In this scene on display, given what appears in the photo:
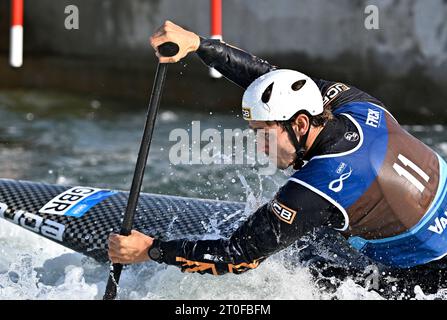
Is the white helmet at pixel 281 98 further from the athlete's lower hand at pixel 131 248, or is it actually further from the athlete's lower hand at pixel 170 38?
the athlete's lower hand at pixel 131 248

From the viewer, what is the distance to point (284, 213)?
3.11 m

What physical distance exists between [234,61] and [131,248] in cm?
112

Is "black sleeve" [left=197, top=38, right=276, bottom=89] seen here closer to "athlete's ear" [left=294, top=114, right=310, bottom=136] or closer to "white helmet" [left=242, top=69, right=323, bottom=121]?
"white helmet" [left=242, top=69, right=323, bottom=121]

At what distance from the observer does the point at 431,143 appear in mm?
7496

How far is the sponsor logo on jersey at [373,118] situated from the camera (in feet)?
11.0

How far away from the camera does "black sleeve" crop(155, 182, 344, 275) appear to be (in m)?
3.11

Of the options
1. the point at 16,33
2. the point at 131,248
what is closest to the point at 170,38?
the point at 131,248

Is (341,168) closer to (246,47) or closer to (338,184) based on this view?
(338,184)

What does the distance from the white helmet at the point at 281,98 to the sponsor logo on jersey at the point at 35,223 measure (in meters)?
1.68

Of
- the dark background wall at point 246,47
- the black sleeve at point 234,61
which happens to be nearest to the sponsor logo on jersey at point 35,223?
the black sleeve at point 234,61

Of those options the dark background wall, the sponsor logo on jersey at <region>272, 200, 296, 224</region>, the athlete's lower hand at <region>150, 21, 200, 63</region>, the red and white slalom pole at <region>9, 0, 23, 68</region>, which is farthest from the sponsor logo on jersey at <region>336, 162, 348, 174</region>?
the red and white slalom pole at <region>9, 0, 23, 68</region>

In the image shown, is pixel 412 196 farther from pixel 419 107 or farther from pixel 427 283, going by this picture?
pixel 419 107

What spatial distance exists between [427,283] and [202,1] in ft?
17.2

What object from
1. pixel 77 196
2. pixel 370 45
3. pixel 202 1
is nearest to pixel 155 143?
pixel 202 1
